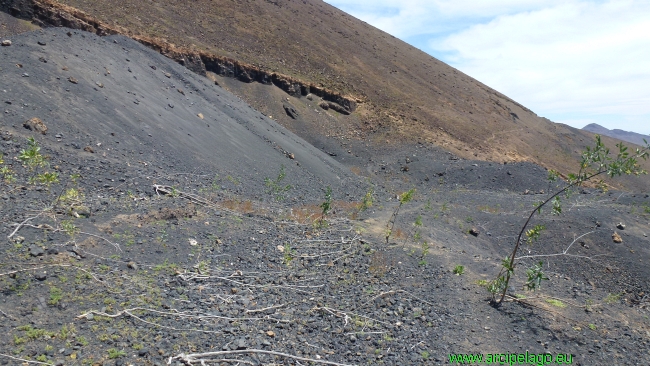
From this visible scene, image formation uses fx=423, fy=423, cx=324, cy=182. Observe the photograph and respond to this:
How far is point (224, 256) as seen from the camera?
6047 mm

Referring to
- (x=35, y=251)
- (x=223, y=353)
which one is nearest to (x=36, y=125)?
(x=35, y=251)

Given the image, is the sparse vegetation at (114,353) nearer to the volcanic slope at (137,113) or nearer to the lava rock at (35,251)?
the lava rock at (35,251)

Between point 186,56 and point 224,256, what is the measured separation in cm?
1624

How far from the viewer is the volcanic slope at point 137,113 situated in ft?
30.5

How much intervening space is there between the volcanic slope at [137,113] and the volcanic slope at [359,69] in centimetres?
526

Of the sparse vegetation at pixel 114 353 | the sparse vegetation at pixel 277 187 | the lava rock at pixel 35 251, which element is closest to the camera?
the sparse vegetation at pixel 114 353

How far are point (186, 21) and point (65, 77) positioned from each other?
1625cm

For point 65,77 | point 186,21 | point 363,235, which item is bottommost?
point 363,235

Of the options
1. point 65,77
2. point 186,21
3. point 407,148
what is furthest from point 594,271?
point 186,21

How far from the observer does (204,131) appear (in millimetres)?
13094

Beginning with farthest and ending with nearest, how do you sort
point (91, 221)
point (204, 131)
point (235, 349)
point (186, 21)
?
point (186, 21)
point (204, 131)
point (91, 221)
point (235, 349)

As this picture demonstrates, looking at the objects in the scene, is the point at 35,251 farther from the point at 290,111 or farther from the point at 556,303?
the point at 290,111

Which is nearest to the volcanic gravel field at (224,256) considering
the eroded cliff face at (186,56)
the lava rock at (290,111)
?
the eroded cliff face at (186,56)

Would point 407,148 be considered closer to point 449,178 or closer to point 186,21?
point 449,178
